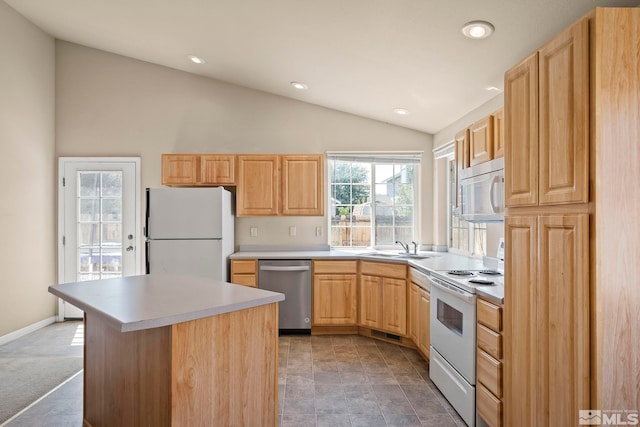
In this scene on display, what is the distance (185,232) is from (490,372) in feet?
9.86

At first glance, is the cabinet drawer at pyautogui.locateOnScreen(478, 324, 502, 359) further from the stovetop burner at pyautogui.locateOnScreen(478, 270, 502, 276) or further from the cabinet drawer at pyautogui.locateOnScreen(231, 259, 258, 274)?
the cabinet drawer at pyautogui.locateOnScreen(231, 259, 258, 274)

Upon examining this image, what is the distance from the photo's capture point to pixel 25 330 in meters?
4.00

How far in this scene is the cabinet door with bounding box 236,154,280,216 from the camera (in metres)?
4.19

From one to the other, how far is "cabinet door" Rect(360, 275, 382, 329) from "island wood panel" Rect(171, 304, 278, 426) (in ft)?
6.91

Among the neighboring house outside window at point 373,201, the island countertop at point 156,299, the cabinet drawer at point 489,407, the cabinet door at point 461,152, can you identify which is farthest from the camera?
the neighboring house outside window at point 373,201

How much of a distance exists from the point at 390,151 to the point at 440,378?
8.99 feet

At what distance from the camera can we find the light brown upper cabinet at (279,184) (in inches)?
165

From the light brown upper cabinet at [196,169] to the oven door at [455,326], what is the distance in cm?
258

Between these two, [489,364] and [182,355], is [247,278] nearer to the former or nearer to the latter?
[182,355]

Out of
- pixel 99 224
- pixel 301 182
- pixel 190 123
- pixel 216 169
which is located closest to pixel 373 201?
pixel 301 182

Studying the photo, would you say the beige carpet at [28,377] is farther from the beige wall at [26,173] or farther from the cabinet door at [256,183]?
the cabinet door at [256,183]

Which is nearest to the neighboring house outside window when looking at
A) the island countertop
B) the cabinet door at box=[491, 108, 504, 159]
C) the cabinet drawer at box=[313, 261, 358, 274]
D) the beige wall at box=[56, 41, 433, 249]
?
the beige wall at box=[56, 41, 433, 249]

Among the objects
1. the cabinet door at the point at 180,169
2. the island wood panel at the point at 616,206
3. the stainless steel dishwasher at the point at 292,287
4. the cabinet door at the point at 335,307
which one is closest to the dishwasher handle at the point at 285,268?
the stainless steel dishwasher at the point at 292,287

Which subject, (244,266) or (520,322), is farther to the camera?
(244,266)
